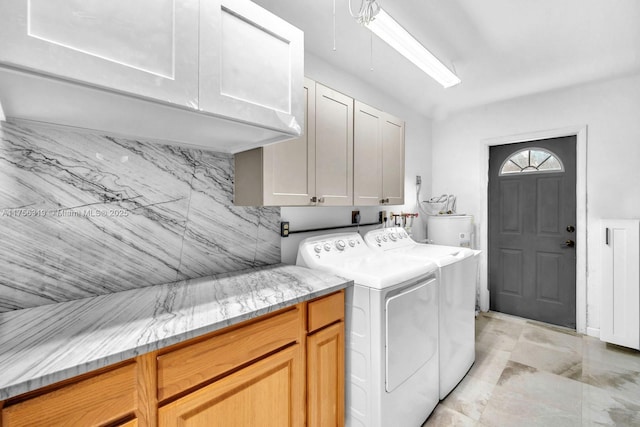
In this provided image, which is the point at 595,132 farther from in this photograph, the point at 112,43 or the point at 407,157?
the point at 112,43

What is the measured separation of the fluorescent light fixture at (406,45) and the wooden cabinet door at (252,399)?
166 cm

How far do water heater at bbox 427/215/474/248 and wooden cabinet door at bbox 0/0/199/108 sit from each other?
292cm

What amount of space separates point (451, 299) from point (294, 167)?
4.68ft

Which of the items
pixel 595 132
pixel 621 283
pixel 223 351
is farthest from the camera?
pixel 595 132

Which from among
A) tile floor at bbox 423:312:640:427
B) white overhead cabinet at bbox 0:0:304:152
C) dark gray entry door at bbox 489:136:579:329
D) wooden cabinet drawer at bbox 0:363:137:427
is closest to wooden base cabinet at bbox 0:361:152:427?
wooden cabinet drawer at bbox 0:363:137:427

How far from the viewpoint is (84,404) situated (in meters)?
0.78

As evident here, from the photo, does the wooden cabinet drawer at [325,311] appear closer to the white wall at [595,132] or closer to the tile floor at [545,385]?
the tile floor at [545,385]

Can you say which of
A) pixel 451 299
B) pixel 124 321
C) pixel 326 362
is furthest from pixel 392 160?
pixel 124 321

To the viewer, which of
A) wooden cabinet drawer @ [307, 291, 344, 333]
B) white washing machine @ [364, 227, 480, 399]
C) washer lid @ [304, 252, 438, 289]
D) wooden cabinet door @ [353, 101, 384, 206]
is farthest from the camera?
wooden cabinet door @ [353, 101, 384, 206]

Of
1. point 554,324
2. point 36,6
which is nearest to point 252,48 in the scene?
point 36,6

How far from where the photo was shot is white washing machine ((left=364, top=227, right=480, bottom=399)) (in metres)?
1.95

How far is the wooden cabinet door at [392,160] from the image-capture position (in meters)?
2.33

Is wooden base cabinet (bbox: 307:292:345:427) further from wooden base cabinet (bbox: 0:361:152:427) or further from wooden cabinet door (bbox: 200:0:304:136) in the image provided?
wooden cabinet door (bbox: 200:0:304:136)

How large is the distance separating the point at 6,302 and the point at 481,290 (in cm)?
402
